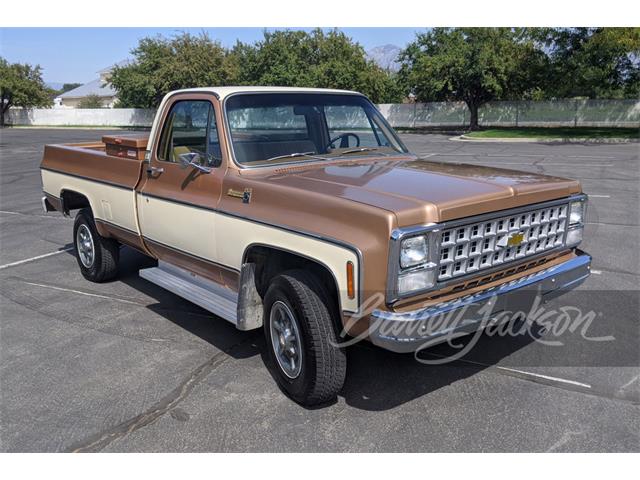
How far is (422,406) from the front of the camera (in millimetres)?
3775

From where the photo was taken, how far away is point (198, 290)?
4703 mm

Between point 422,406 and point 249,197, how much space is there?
5.93 feet

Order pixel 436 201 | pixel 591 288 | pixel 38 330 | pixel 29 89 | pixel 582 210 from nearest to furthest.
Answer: pixel 436 201
pixel 582 210
pixel 38 330
pixel 591 288
pixel 29 89

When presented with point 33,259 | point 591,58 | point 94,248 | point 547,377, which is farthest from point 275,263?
point 591,58

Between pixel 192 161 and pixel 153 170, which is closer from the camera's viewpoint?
pixel 192 161

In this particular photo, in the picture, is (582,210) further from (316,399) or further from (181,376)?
(181,376)

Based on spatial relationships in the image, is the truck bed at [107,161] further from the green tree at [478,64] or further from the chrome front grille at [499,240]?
the green tree at [478,64]

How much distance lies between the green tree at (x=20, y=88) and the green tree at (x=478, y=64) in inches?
1414

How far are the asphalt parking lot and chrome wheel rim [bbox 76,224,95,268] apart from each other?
16.4 inches

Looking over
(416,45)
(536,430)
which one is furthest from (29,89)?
(536,430)

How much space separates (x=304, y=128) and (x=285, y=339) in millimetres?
1980

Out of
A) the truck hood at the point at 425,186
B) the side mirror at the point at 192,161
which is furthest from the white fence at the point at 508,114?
the side mirror at the point at 192,161

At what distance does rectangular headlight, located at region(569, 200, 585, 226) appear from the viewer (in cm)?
429

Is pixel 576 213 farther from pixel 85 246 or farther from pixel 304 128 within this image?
pixel 85 246
